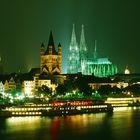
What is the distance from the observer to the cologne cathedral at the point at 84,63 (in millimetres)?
76250

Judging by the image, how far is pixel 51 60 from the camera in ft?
225

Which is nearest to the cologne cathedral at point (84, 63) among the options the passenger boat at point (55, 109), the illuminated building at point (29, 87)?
the illuminated building at point (29, 87)

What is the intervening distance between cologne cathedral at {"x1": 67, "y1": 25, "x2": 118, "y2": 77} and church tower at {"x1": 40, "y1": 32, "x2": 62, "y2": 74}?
4442 mm

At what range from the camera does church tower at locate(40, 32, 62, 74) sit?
68500 mm

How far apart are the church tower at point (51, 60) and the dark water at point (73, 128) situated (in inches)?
1103

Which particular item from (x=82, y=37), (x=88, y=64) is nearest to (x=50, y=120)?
(x=82, y=37)

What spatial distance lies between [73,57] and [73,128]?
4379 centimetres

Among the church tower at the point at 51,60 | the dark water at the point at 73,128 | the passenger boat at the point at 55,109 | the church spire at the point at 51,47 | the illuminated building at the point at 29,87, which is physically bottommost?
the dark water at the point at 73,128

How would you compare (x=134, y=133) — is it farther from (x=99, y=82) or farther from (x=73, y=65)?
(x=73, y=65)

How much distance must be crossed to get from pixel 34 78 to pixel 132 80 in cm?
2090

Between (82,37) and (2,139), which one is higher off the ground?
(82,37)

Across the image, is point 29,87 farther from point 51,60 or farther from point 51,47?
point 51,47

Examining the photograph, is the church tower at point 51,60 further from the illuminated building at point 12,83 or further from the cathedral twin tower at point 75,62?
the illuminated building at point 12,83

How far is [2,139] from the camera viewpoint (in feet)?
98.9
